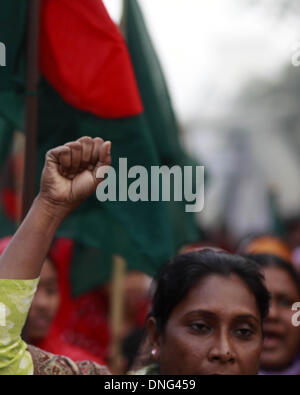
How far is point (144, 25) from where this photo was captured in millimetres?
3822

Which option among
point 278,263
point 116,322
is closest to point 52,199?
point 278,263

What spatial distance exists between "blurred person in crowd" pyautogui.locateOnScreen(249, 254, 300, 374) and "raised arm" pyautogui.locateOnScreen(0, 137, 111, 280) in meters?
1.30

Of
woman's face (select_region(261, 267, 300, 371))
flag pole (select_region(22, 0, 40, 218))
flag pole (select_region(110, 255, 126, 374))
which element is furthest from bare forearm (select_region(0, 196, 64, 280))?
flag pole (select_region(110, 255, 126, 374))

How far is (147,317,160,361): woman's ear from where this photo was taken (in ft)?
7.40

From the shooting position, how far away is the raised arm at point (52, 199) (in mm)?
1846

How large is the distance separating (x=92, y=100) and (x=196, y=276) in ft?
3.60

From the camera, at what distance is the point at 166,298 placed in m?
2.26

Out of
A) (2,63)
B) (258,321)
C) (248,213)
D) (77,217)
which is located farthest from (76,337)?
(248,213)

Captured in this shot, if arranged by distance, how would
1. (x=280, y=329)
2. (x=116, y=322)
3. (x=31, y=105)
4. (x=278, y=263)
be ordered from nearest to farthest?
1. (x=31, y=105)
2. (x=280, y=329)
3. (x=278, y=263)
4. (x=116, y=322)

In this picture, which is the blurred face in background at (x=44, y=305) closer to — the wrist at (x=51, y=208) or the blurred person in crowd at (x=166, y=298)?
the blurred person in crowd at (x=166, y=298)

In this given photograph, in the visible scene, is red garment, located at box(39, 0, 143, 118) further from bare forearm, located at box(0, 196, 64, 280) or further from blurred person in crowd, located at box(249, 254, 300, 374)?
bare forearm, located at box(0, 196, 64, 280)

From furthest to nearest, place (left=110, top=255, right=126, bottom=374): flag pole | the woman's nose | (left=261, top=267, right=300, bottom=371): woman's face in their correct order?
1. (left=110, top=255, right=126, bottom=374): flag pole
2. (left=261, top=267, right=300, bottom=371): woman's face
3. the woman's nose

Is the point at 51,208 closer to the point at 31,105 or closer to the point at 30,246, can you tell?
the point at 30,246

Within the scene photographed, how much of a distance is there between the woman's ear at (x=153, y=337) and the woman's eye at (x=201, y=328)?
0.19m
